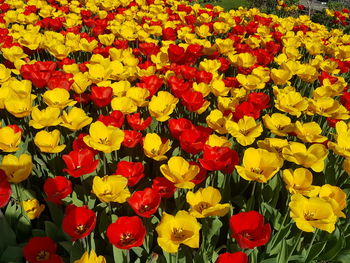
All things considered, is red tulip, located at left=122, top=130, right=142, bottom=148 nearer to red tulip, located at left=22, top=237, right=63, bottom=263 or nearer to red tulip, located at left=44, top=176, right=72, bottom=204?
Answer: red tulip, located at left=44, top=176, right=72, bottom=204

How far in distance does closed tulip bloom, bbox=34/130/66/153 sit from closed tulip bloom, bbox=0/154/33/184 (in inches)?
7.2

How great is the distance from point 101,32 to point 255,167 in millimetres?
3711

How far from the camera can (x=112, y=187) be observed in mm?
1880

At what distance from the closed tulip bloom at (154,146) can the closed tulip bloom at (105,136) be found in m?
0.17

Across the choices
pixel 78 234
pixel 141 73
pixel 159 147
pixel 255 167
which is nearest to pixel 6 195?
pixel 78 234

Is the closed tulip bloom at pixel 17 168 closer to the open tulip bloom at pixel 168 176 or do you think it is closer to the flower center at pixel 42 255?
the open tulip bloom at pixel 168 176

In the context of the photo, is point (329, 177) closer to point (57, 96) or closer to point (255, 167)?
point (255, 167)

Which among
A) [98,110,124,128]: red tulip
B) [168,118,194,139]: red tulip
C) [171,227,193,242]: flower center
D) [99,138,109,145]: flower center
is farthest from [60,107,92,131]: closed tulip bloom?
[171,227,193,242]: flower center

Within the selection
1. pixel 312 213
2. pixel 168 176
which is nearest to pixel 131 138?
pixel 168 176

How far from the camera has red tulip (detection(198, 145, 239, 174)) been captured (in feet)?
6.35

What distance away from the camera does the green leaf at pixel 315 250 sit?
2.04m

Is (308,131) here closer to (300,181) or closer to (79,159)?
(300,181)

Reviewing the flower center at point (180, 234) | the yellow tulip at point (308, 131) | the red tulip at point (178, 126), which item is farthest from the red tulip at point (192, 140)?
the yellow tulip at point (308, 131)

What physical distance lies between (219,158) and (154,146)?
45 cm
